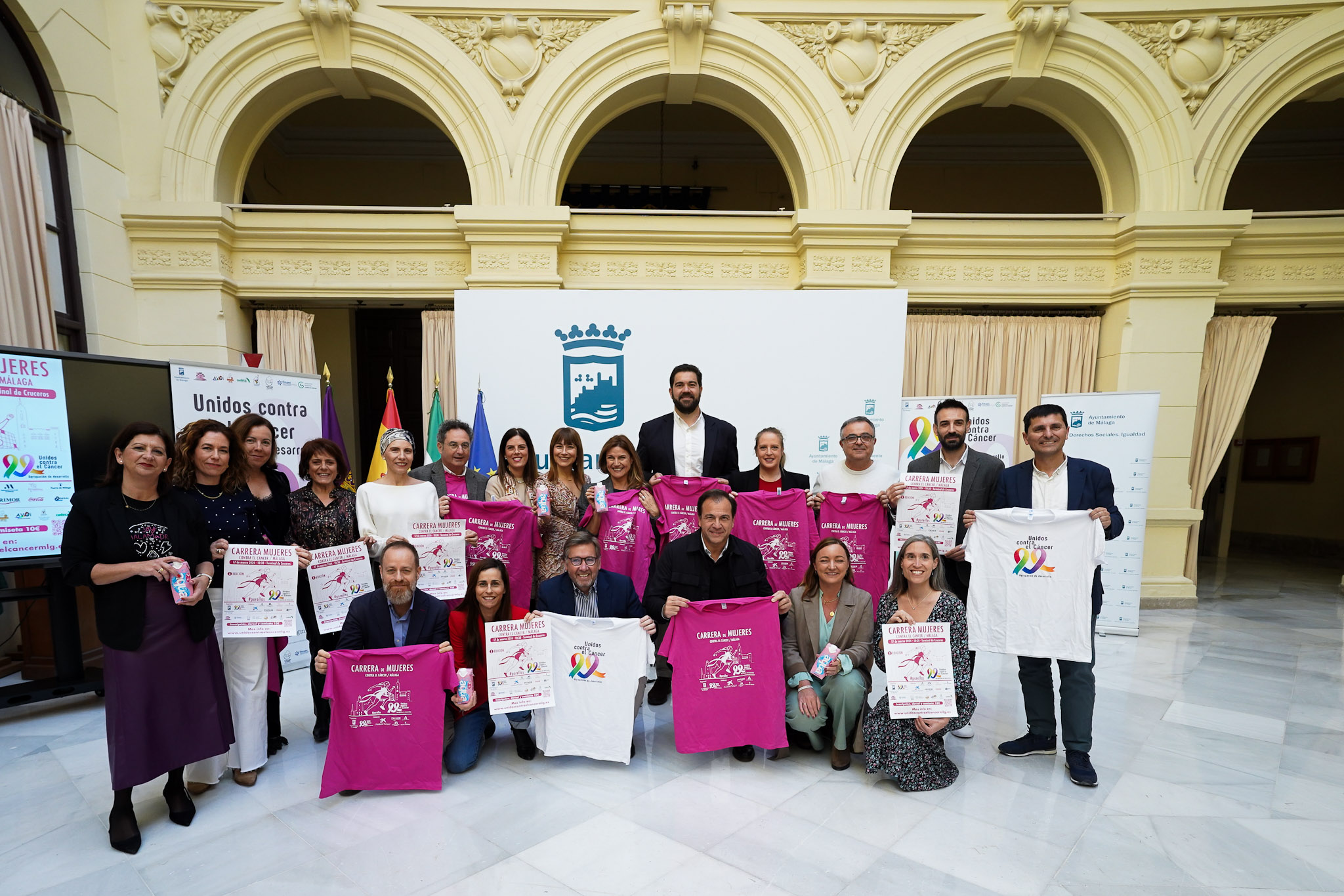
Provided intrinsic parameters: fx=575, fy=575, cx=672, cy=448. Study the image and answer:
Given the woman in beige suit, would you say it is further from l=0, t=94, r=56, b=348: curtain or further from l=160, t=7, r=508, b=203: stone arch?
l=0, t=94, r=56, b=348: curtain

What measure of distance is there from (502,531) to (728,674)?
5.74 ft

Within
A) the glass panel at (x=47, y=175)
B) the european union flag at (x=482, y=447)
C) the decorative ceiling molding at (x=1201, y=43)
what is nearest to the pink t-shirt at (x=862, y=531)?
the european union flag at (x=482, y=447)

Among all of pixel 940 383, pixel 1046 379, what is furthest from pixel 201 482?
pixel 1046 379

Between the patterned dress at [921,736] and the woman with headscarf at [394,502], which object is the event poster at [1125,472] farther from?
the woman with headscarf at [394,502]

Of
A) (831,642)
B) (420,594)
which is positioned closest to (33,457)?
(420,594)

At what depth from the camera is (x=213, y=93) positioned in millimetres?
5945

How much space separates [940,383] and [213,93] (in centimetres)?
849

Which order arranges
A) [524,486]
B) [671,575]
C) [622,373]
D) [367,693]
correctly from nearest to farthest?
1. [367,693]
2. [671,575]
3. [524,486]
4. [622,373]

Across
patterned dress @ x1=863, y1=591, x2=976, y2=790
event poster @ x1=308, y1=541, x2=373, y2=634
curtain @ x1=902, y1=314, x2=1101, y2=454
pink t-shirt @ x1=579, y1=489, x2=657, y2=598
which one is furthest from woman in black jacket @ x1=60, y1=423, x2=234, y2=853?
curtain @ x1=902, y1=314, x2=1101, y2=454

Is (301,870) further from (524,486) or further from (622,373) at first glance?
(622,373)

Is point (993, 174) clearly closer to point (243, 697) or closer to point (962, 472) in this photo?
point (962, 472)

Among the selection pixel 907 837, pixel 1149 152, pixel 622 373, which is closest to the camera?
pixel 907 837

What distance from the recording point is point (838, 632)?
3.15 m

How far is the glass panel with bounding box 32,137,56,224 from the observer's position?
513 cm
